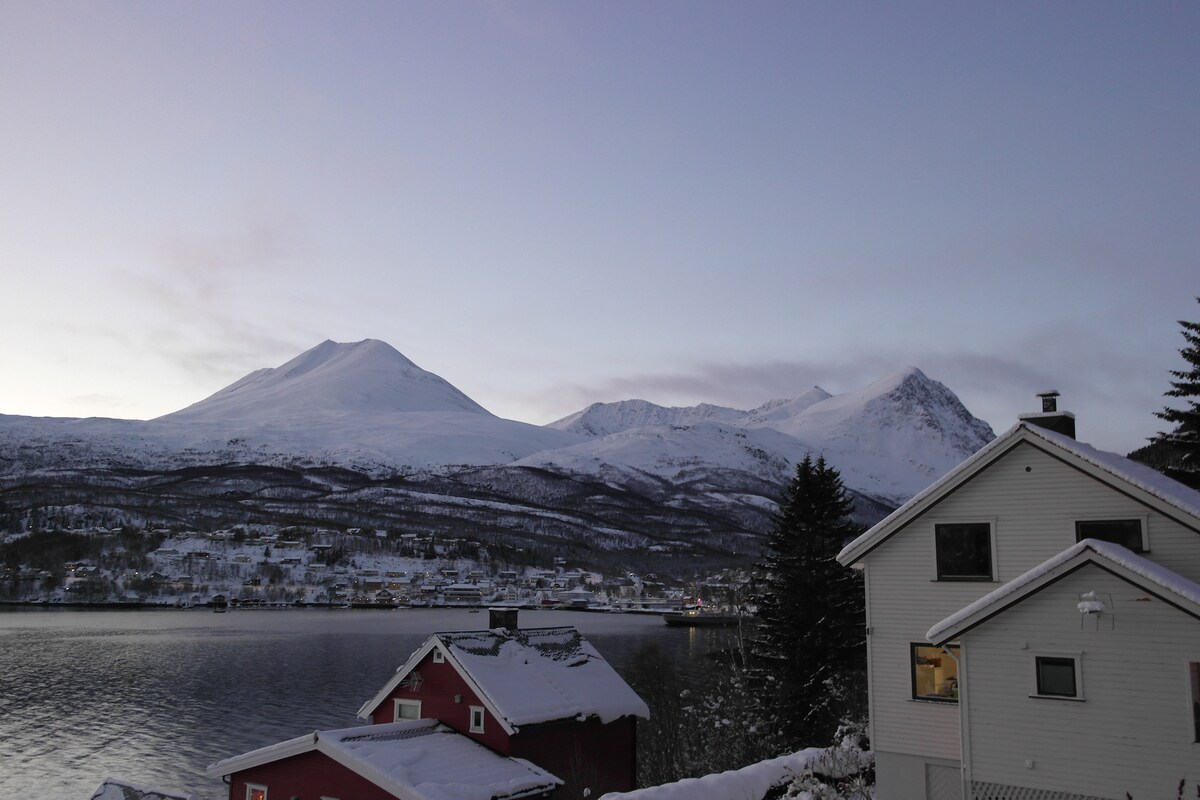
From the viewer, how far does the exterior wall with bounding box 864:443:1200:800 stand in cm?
2038

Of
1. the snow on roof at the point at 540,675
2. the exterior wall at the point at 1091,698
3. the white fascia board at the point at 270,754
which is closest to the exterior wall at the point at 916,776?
the exterior wall at the point at 1091,698

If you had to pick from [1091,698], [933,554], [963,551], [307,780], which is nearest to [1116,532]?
[963,551]

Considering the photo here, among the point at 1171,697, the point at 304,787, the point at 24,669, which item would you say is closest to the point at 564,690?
the point at 304,787

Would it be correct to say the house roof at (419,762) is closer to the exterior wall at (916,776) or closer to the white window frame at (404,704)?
the white window frame at (404,704)

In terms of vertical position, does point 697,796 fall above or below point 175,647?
above

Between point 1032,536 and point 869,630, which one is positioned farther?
point 869,630

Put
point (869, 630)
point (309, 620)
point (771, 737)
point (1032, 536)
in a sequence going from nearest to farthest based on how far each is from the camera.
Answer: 1. point (1032, 536)
2. point (869, 630)
3. point (771, 737)
4. point (309, 620)

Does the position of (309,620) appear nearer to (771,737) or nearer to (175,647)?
(175,647)

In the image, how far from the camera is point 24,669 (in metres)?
88.4

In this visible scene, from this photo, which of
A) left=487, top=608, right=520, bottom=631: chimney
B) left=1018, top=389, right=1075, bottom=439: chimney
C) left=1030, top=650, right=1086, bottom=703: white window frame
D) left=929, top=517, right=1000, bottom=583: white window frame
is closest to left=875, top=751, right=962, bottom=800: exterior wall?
left=1030, top=650, right=1086, bottom=703: white window frame

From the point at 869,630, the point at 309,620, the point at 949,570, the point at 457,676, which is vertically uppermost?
the point at 949,570

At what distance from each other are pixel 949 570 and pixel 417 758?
47.6 feet

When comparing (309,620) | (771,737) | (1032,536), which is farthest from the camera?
(309,620)

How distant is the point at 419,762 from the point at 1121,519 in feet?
59.1
